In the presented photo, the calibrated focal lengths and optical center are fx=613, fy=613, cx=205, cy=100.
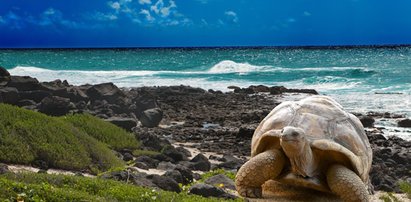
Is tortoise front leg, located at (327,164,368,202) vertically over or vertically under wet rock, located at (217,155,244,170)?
over

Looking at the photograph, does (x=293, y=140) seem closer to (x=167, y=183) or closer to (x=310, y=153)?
(x=310, y=153)

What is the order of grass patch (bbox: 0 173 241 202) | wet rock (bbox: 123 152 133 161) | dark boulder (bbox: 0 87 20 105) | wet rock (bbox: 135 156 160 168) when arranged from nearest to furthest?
1. grass patch (bbox: 0 173 241 202)
2. wet rock (bbox: 135 156 160 168)
3. wet rock (bbox: 123 152 133 161)
4. dark boulder (bbox: 0 87 20 105)

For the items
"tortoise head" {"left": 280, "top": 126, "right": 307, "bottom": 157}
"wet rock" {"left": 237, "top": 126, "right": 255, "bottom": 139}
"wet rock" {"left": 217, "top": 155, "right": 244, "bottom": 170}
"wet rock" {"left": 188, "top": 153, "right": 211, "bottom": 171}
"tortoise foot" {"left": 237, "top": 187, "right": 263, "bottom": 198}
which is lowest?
"wet rock" {"left": 237, "top": 126, "right": 255, "bottom": 139}

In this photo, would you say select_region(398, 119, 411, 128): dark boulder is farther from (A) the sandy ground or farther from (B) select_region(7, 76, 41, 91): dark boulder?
(A) the sandy ground

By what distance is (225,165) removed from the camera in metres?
15.1

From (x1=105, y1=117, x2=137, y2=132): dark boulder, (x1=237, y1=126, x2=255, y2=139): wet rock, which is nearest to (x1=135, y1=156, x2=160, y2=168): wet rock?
(x1=105, y1=117, x2=137, y2=132): dark boulder

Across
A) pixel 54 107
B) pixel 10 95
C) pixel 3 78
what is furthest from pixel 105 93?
pixel 54 107

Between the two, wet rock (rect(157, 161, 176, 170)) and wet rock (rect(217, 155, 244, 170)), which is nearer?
wet rock (rect(157, 161, 176, 170))

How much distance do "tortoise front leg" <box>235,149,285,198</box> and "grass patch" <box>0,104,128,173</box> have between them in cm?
542

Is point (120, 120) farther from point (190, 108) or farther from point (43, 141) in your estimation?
point (190, 108)

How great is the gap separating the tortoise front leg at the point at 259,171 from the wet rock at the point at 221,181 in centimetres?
315

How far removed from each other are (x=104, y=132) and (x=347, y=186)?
32.5ft

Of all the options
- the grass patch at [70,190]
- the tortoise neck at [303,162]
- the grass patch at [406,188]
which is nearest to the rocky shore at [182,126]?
the grass patch at [406,188]

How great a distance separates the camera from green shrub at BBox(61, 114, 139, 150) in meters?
16.1
